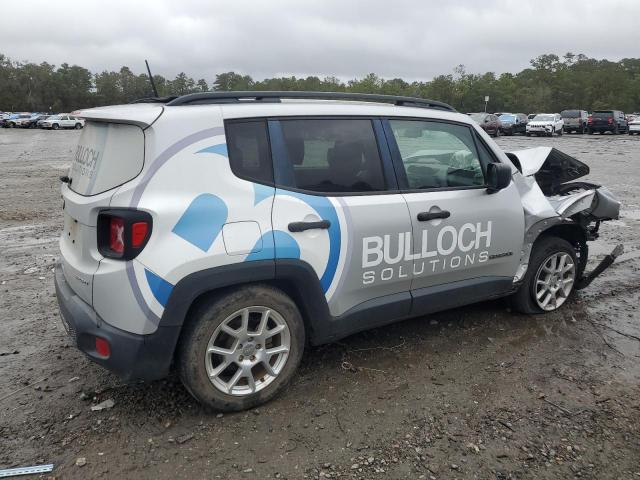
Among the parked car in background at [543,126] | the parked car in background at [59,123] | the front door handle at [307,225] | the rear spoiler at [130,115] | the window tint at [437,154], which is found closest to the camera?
the rear spoiler at [130,115]

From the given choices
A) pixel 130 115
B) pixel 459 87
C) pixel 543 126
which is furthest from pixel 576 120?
pixel 130 115

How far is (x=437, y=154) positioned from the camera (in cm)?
392

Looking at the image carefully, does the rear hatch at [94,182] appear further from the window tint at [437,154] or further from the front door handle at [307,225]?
the window tint at [437,154]

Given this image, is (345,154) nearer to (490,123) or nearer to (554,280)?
(554,280)

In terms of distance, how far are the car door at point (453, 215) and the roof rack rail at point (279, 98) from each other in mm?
179

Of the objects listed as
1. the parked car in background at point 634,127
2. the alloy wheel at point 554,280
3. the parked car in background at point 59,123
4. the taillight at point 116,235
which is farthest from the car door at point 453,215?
the parked car in background at point 59,123

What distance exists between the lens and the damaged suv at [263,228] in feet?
9.12

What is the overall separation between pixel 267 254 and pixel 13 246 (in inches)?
212

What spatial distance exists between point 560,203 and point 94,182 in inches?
147

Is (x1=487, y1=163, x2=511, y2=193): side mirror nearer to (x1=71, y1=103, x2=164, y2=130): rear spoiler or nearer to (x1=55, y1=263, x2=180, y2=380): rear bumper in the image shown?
(x1=71, y1=103, x2=164, y2=130): rear spoiler

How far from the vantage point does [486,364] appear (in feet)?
12.4

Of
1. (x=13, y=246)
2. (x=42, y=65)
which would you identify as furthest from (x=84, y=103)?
(x=13, y=246)

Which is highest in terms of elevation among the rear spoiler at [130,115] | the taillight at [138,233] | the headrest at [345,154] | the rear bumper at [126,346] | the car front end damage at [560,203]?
the rear spoiler at [130,115]

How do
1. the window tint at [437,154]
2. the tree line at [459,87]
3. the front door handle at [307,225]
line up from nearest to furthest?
the front door handle at [307,225] → the window tint at [437,154] → the tree line at [459,87]
